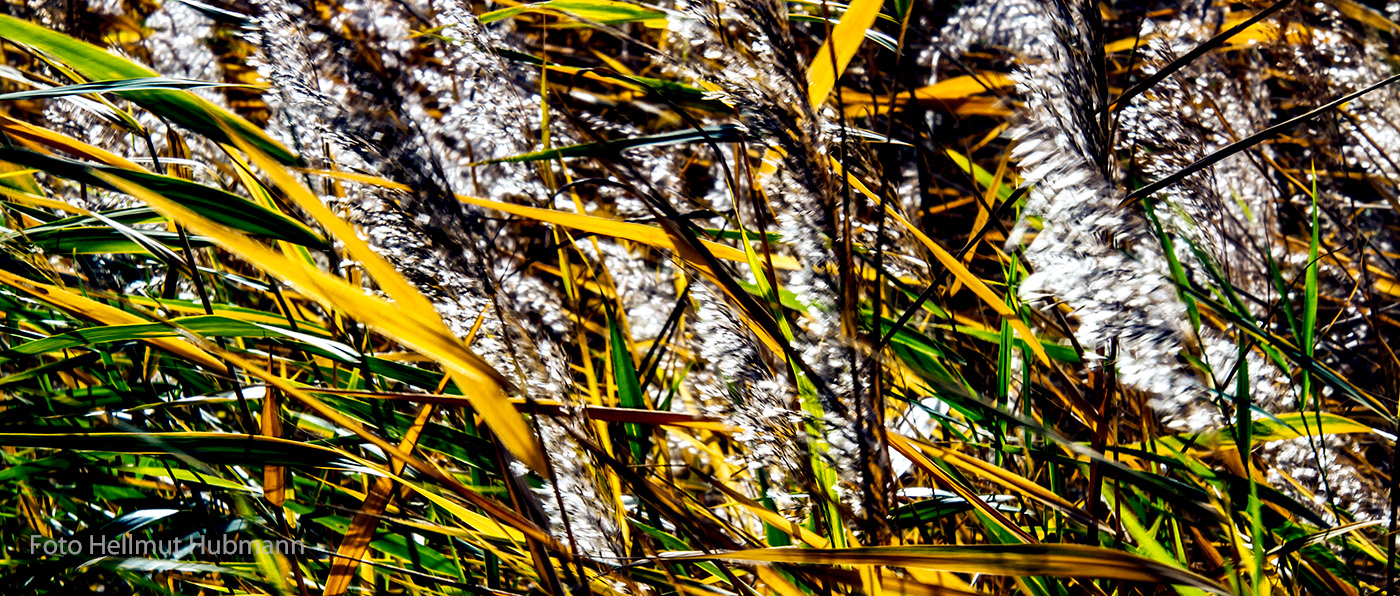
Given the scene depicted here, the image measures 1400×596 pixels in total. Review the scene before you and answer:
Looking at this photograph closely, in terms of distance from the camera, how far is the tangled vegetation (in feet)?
1.88

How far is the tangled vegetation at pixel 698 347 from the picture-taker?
57 cm

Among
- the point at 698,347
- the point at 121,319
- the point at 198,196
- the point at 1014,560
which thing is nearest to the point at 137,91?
the point at 198,196

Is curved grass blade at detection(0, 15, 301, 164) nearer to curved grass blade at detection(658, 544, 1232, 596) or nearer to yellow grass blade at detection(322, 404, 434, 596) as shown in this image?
yellow grass blade at detection(322, 404, 434, 596)

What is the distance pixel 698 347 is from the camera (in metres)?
0.86

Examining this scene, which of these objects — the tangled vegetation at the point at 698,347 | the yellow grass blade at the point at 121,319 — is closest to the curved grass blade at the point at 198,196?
the tangled vegetation at the point at 698,347

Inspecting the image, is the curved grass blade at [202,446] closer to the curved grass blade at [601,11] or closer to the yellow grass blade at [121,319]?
the yellow grass blade at [121,319]

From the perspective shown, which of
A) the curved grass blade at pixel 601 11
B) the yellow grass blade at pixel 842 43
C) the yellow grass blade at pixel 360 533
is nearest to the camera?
the yellow grass blade at pixel 842 43

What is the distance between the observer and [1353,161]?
170 centimetres

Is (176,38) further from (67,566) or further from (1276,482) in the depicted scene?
(1276,482)

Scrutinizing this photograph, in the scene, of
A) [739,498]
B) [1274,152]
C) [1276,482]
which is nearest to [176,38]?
[739,498]

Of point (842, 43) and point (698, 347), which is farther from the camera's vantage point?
point (698, 347)

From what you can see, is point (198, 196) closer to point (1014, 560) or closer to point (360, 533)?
point (360, 533)

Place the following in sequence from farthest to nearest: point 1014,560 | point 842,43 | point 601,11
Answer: point 601,11, point 842,43, point 1014,560

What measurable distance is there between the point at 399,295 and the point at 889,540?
40 cm
